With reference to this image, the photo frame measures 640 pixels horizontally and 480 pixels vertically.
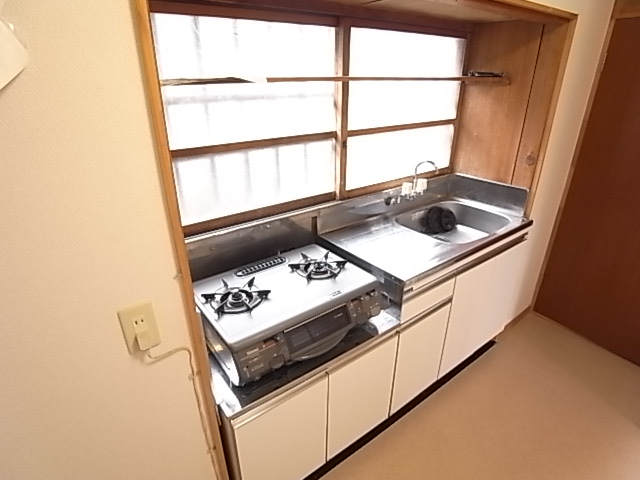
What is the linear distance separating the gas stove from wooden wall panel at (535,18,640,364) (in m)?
1.83

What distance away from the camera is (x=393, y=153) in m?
2.15

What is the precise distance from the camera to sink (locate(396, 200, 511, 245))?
222cm

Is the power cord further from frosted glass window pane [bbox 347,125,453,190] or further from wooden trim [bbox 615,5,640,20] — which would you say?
wooden trim [bbox 615,5,640,20]

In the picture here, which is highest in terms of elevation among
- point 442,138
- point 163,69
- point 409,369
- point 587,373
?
point 163,69

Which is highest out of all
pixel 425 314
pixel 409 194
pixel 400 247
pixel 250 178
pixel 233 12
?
pixel 233 12

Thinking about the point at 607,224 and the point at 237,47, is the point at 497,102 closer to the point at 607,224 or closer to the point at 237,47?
the point at 607,224

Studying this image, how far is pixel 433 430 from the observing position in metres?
Result: 1.96

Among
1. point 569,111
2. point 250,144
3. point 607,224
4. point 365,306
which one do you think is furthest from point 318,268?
point 607,224

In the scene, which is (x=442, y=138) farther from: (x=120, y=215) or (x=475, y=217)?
(x=120, y=215)

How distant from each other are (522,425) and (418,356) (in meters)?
0.78

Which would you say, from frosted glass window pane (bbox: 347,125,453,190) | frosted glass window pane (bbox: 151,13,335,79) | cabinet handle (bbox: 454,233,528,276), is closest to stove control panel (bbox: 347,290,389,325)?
cabinet handle (bbox: 454,233,528,276)

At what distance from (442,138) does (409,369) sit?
147cm

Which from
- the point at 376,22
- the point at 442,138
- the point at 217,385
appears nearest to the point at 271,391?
the point at 217,385

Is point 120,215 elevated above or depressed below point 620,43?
below
